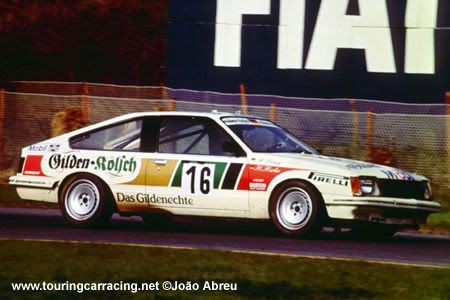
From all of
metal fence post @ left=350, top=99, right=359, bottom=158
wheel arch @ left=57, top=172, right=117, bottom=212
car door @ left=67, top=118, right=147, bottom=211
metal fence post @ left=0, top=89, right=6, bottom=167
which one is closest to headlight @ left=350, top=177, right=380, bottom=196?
car door @ left=67, top=118, right=147, bottom=211

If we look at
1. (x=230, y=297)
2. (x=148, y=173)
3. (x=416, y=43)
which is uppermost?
(x=416, y=43)

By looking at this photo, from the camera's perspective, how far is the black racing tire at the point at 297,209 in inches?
485

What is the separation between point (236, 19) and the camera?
25031mm

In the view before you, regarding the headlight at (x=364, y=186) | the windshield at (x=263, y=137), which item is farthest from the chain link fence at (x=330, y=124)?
the headlight at (x=364, y=186)

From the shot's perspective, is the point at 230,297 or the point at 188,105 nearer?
the point at 230,297

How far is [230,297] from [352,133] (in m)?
11.4

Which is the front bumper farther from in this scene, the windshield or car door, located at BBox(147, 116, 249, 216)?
the windshield

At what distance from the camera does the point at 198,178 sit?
42.3 ft

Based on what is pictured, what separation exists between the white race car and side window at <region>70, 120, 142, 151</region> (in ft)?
0.04

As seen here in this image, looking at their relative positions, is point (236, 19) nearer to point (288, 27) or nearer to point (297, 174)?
point (288, 27)

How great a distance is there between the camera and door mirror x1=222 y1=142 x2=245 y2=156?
42.3 feet

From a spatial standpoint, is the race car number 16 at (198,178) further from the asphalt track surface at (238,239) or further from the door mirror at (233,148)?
the asphalt track surface at (238,239)

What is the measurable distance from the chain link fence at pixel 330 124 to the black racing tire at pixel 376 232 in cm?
523

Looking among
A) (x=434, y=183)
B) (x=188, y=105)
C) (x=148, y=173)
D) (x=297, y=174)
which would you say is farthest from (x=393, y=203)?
(x=188, y=105)
